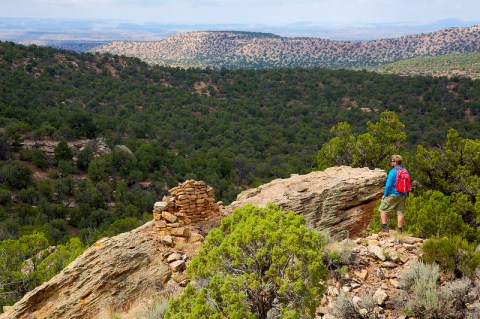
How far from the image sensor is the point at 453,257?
20.4 ft

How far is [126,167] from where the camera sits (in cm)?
3550

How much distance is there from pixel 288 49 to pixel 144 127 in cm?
12403

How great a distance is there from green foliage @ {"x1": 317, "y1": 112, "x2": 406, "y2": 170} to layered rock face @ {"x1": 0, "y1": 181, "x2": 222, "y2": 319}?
36.5ft

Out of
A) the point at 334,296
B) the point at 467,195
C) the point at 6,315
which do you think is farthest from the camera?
the point at 467,195

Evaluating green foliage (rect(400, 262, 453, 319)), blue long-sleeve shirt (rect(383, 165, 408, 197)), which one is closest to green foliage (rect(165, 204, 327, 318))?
green foliage (rect(400, 262, 453, 319))

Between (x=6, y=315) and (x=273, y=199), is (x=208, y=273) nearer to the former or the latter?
(x=6, y=315)

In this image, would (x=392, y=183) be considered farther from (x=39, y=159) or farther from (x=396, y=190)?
(x=39, y=159)

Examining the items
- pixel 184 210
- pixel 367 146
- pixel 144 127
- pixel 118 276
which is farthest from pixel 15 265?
pixel 144 127

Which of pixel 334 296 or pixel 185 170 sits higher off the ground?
pixel 334 296

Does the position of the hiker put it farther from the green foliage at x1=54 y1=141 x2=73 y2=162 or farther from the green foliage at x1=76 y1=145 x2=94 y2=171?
the green foliage at x1=54 y1=141 x2=73 y2=162

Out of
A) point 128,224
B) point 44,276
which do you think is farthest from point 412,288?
point 128,224

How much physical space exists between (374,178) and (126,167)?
A: 27225 mm

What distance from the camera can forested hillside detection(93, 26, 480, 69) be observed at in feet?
445

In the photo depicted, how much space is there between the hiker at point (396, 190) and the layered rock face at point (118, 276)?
4746mm
